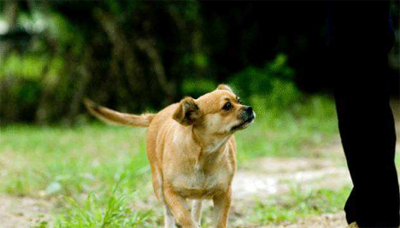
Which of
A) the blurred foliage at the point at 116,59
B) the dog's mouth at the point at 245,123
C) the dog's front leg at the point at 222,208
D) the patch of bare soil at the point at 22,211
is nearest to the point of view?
the dog's mouth at the point at 245,123

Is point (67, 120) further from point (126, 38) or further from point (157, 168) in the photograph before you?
point (157, 168)

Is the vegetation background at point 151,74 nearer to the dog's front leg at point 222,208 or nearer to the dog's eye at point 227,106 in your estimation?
the dog's front leg at point 222,208

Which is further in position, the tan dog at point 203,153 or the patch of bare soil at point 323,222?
the patch of bare soil at point 323,222

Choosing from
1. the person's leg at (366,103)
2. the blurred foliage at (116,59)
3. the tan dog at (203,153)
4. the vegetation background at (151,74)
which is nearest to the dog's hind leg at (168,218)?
the tan dog at (203,153)

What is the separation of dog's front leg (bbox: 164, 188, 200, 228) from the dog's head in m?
0.46

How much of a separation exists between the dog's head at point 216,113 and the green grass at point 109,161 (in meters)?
0.88

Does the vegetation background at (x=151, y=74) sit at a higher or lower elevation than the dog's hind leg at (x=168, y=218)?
higher

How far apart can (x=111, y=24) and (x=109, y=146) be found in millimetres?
3847

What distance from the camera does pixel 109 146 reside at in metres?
9.72

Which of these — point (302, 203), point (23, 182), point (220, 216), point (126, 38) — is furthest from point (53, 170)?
point (126, 38)

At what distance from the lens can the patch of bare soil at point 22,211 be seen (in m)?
5.07

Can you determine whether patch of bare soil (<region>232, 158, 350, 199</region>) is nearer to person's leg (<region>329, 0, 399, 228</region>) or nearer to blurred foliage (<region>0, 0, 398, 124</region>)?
person's leg (<region>329, 0, 399, 228</region>)

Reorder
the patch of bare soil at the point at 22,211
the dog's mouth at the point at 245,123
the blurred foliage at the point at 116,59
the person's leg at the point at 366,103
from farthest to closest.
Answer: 1. the blurred foliage at the point at 116,59
2. the patch of bare soil at the point at 22,211
3. the dog's mouth at the point at 245,123
4. the person's leg at the point at 366,103

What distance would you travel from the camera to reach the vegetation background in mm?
9242
